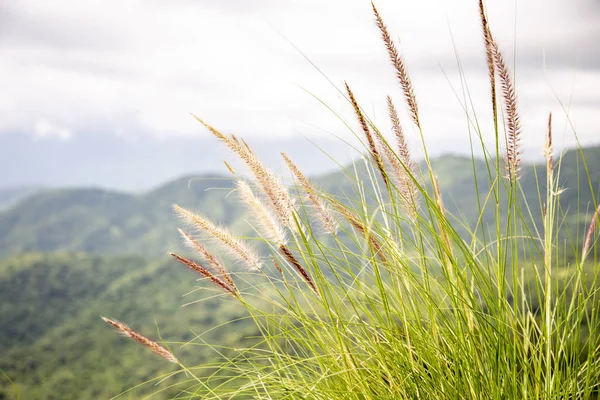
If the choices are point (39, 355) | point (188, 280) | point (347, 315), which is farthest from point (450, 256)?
point (188, 280)

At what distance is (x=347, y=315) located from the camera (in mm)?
2123

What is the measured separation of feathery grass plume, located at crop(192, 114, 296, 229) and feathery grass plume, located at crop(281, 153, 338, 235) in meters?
0.11

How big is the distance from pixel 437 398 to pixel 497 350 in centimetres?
26

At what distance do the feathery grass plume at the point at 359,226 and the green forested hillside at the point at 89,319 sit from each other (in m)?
63.7

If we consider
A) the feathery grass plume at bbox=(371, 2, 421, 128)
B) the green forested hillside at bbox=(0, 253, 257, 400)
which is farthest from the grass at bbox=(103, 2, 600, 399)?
the green forested hillside at bbox=(0, 253, 257, 400)

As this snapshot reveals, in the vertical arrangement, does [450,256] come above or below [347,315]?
above

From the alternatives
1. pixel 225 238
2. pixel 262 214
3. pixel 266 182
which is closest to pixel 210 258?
pixel 225 238

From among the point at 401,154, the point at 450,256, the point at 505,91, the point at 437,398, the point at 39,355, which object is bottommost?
the point at 39,355

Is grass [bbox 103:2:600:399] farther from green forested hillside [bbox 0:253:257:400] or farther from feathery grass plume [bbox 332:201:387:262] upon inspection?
green forested hillside [bbox 0:253:257:400]

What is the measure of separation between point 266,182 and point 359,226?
0.41m

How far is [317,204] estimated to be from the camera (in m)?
1.85

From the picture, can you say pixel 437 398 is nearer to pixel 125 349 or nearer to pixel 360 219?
pixel 360 219

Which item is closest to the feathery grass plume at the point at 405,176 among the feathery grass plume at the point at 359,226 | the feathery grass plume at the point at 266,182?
the feathery grass plume at the point at 359,226

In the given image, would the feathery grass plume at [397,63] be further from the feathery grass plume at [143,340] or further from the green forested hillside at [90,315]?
the green forested hillside at [90,315]
